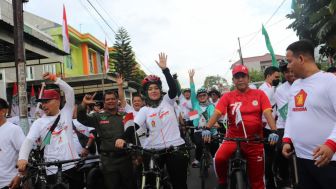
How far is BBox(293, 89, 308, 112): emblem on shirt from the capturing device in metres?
3.66

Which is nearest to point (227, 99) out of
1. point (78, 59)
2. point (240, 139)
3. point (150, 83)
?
point (240, 139)

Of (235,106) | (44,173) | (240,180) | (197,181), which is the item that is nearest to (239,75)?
(235,106)

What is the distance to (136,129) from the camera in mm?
5664

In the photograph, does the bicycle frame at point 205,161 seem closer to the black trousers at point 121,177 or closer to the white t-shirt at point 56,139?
the black trousers at point 121,177

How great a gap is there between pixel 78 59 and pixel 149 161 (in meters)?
30.3

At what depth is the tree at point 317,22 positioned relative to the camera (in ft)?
57.7

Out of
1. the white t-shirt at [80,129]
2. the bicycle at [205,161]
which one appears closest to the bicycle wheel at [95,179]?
the white t-shirt at [80,129]

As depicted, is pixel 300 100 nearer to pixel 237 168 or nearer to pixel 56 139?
pixel 237 168

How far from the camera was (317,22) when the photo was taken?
18.7 m

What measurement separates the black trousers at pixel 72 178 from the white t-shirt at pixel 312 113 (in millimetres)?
2845

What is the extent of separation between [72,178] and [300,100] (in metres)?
3.10

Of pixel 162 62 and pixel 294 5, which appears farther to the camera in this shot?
pixel 294 5

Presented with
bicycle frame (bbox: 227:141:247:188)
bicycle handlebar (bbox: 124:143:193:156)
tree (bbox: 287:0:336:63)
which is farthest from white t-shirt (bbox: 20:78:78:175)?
tree (bbox: 287:0:336:63)

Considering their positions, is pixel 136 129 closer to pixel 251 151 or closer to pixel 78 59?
pixel 251 151
